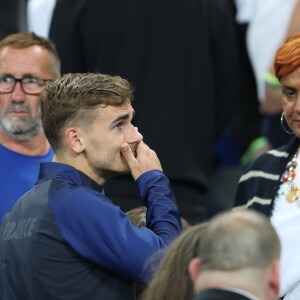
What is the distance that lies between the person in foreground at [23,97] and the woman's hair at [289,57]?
4.03ft

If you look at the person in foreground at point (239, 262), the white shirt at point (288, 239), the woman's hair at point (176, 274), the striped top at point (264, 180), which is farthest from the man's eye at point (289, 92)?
the person in foreground at point (239, 262)

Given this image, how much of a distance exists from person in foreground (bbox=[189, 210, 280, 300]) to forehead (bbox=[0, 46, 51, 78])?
260 centimetres

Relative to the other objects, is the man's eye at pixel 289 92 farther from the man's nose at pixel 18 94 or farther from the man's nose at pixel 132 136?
the man's nose at pixel 18 94

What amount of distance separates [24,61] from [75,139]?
1.40 m

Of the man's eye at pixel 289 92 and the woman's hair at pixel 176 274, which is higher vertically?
the woman's hair at pixel 176 274

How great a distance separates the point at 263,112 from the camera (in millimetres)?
7832

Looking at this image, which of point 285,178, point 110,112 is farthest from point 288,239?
point 110,112

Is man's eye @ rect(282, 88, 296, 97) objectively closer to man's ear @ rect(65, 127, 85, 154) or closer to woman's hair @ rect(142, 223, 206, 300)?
man's ear @ rect(65, 127, 85, 154)

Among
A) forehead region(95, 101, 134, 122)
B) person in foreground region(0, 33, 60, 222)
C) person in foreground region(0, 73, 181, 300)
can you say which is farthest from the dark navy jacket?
person in foreground region(0, 33, 60, 222)

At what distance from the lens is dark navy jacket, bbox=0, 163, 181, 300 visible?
13.3ft

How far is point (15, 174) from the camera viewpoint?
530cm

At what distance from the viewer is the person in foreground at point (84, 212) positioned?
4.07m

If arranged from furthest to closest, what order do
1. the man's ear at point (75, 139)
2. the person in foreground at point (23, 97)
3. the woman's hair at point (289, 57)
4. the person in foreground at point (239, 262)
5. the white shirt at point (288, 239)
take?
the person in foreground at point (23, 97)
the woman's hair at point (289, 57)
the white shirt at point (288, 239)
the man's ear at point (75, 139)
the person in foreground at point (239, 262)

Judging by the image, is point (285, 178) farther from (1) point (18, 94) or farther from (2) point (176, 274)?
(2) point (176, 274)
